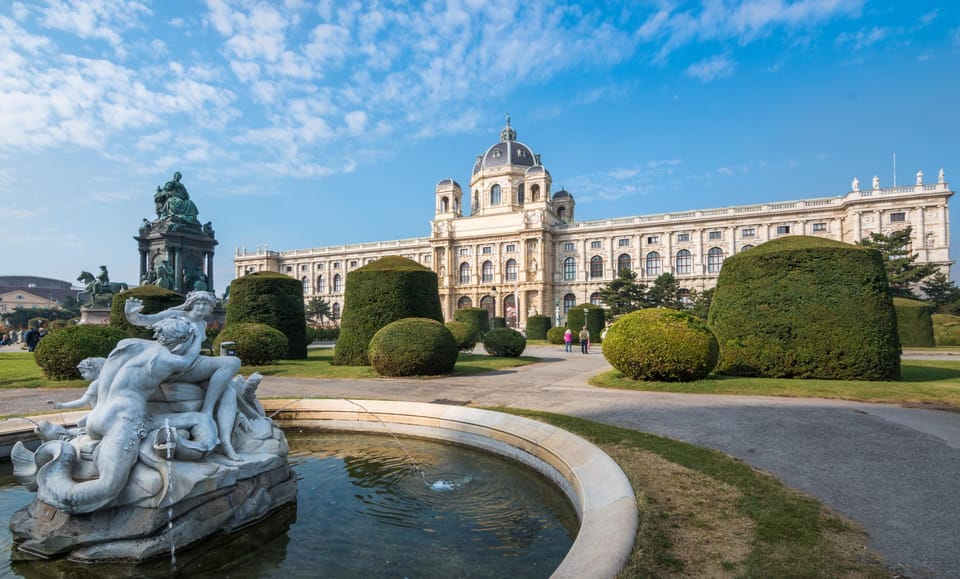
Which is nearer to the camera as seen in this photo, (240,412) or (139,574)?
(139,574)

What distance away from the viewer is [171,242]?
27.8 meters

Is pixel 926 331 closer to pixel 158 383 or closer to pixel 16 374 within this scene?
pixel 158 383

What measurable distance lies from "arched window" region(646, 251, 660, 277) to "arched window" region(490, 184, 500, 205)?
23.0 meters

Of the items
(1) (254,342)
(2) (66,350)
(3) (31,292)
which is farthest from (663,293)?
(3) (31,292)

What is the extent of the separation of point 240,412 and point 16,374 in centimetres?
1400

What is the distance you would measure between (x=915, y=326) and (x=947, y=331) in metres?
4.96

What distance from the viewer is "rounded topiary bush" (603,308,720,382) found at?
1105cm

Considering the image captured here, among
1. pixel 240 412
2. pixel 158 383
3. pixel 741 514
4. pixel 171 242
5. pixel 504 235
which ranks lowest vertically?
pixel 741 514

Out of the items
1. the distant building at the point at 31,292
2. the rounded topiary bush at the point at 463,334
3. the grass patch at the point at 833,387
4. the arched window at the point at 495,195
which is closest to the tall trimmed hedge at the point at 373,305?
the rounded topiary bush at the point at 463,334

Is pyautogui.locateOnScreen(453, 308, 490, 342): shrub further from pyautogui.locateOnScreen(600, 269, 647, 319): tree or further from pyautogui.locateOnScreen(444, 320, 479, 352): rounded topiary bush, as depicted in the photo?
pyautogui.locateOnScreen(600, 269, 647, 319): tree

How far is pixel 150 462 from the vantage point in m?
3.30

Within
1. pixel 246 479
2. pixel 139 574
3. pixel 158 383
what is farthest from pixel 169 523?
pixel 158 383

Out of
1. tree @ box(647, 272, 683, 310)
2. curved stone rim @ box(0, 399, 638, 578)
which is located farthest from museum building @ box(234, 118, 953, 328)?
curved stone rim @ box(0, 399, 638, 578)

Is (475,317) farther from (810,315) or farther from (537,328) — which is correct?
(810,315)
